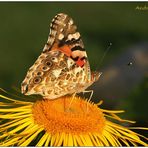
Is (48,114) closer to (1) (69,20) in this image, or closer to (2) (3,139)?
(2) (3,139)

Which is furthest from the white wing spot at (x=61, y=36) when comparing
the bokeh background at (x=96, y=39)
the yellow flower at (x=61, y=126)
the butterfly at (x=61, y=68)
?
the bokeh background at (x=96, y=39)

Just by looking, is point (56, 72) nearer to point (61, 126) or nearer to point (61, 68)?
point (61, 68)

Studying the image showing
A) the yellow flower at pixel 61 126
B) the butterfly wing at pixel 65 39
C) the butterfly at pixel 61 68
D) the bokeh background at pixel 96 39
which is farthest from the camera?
the bokeh background at pixel 96 39

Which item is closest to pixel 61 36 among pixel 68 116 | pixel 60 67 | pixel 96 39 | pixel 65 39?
pixel 65 39

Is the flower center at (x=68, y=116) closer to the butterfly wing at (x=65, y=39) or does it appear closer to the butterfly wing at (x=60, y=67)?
the butterfly wing at (x=60, y=67)

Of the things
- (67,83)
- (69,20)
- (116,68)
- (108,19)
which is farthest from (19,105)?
(108,19)

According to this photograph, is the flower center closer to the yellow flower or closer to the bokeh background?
the yellow flower
